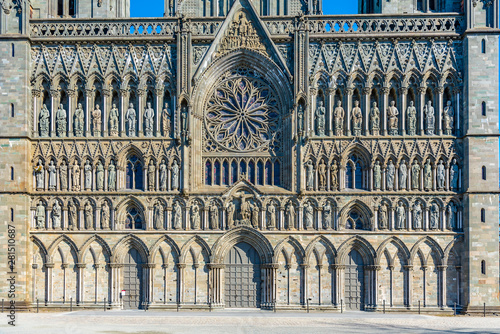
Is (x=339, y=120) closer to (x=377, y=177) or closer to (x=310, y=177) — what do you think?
(x=310, y=177)

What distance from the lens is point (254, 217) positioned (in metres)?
36.0

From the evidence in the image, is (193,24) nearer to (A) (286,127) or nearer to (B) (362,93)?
(A) (286,127)

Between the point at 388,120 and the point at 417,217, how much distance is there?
5.22 m

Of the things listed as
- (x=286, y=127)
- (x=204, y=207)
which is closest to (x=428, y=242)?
(x=286, y=127)

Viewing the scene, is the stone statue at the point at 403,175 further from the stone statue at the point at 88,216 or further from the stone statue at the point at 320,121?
the stone statue at the point at 88,216

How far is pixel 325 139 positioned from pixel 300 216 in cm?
421

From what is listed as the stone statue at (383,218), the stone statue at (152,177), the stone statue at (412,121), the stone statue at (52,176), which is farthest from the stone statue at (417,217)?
the stone statue at (52,176)

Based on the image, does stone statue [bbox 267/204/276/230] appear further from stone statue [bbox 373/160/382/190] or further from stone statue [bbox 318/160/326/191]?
stone statue [bbox 373/160/382/190]

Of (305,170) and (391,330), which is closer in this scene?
(391,330)

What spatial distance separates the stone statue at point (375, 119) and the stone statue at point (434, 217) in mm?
4748

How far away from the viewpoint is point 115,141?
36562 mm

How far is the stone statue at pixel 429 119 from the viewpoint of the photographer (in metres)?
36.0

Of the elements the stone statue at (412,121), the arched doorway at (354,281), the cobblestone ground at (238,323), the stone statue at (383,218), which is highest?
the stone statue at (412,121)

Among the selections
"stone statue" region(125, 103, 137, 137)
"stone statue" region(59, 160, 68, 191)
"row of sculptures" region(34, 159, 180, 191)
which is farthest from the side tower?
"stone statue" region(59, 160, 68, 191)
